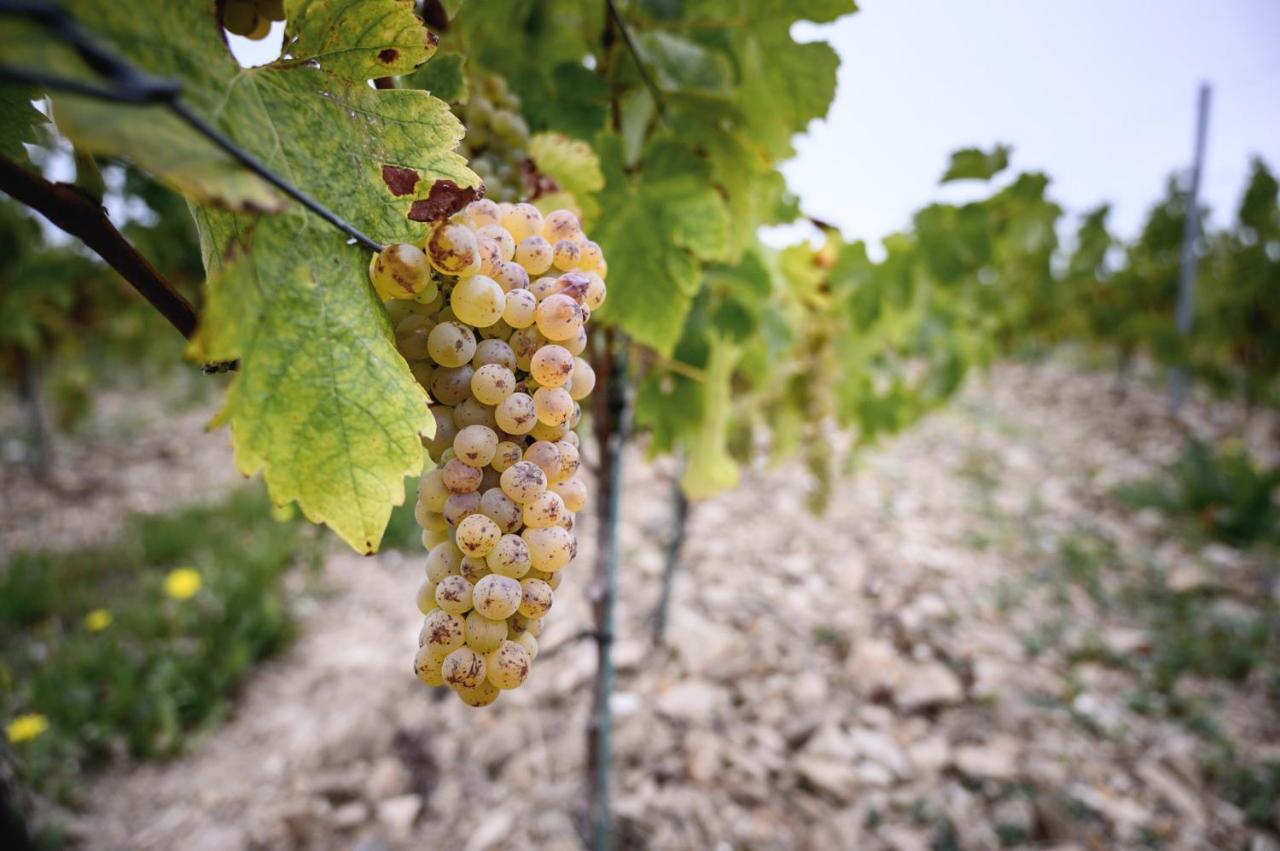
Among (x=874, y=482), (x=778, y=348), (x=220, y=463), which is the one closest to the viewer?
(x=778, y=348)

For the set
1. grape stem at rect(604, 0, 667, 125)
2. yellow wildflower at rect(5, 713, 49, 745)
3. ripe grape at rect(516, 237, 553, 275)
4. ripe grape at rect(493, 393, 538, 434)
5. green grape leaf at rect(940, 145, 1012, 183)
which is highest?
green grape leaf at rect(940, 145, 1012, 183)

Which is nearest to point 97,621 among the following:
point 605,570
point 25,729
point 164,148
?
point 25,729

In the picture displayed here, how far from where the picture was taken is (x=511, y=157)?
0.82 meters

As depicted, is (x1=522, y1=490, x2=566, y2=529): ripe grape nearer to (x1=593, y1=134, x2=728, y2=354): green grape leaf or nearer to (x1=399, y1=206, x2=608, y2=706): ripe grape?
(x1=399, y1=206, x2=608, y2=706): ripe grape

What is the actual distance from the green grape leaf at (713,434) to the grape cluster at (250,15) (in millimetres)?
955

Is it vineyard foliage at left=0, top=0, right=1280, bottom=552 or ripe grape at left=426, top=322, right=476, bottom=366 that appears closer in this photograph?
vineyard foliage at left=0, top=0, right=1280, bottom=552

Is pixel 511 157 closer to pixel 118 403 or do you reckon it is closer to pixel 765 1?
pixel 765 1

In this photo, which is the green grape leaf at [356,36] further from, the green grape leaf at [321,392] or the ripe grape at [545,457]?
the ripe grape at [545,457]

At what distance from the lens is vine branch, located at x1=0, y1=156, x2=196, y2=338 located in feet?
1.39

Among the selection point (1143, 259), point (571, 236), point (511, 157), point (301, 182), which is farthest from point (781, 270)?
point (1143, 259)

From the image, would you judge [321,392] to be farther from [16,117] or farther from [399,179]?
[16,117]

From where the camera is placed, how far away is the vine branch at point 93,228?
0.42 meters

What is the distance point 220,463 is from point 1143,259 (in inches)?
457

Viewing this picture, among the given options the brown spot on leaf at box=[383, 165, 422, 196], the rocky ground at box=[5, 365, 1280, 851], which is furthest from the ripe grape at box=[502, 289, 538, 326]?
the rocky ground at box=[5, 365, 1280, 851]
